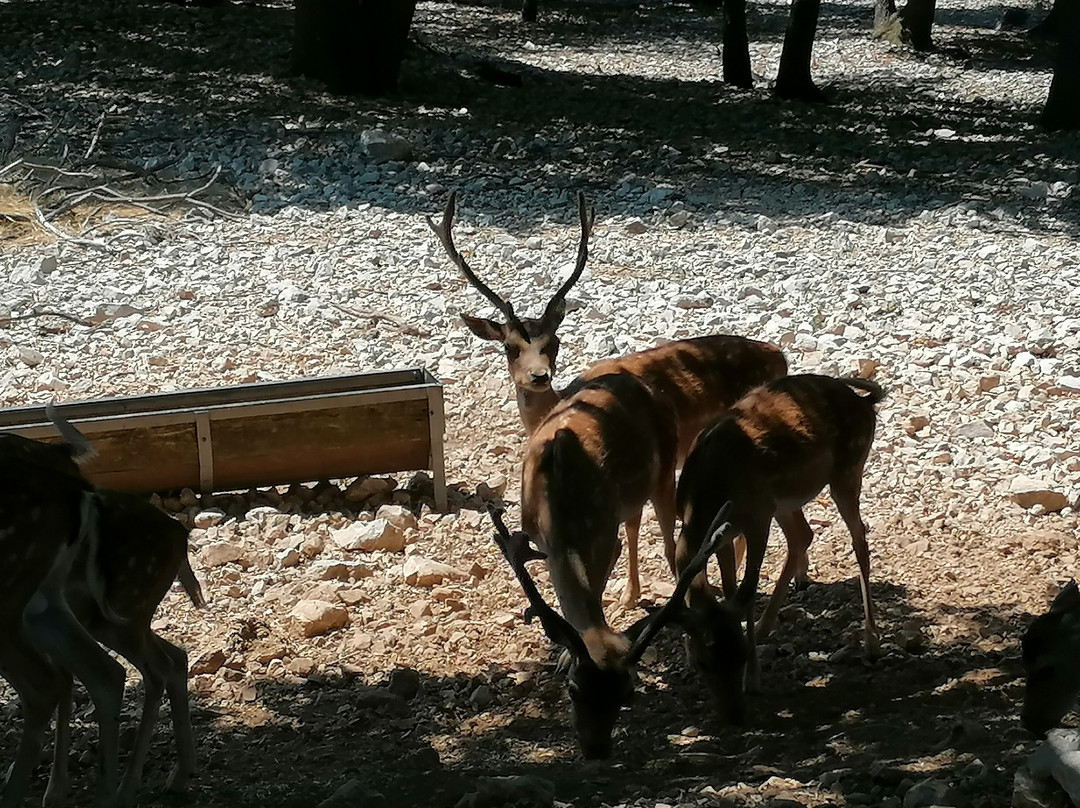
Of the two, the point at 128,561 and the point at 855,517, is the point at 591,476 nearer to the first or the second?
the point at 855,517

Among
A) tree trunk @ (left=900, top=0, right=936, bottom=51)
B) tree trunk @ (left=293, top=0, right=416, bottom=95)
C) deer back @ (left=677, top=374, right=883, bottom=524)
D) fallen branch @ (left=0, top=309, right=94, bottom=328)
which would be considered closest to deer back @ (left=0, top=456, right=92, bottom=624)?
deer back @ (left=677, top=374, right=883, bottom=524)

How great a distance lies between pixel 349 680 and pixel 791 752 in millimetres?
1876

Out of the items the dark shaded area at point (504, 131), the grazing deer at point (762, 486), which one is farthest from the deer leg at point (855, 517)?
the dark shaded area at point (504, 131)

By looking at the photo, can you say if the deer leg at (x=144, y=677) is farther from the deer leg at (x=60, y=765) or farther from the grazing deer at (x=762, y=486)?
the grazing deer at (x=762, y=486)

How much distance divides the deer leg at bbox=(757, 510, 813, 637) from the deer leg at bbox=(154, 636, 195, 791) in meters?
2.37

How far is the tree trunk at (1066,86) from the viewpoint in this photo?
1501 cm

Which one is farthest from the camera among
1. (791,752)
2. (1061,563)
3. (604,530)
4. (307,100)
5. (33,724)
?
(307,100)

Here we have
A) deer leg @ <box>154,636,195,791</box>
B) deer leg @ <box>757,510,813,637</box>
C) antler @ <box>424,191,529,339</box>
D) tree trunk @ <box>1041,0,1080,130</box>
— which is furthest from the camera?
tree trunk @ <box>1041,0,1080,130</box>

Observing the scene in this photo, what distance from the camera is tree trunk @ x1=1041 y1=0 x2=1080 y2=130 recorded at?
15.0 meters

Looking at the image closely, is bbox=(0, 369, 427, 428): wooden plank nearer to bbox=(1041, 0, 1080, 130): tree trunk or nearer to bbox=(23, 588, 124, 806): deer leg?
bbox=(23, 588, 124, 806): deer leg

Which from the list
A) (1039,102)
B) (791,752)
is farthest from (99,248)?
(1039,102)

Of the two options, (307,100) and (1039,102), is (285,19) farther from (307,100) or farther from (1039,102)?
(1039,102)

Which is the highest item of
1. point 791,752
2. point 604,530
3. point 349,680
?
point 604,530

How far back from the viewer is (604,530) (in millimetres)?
5586
